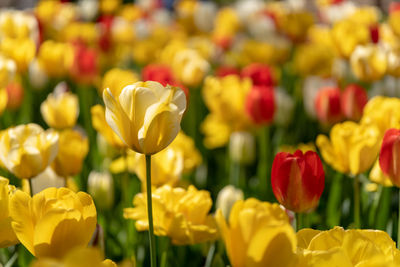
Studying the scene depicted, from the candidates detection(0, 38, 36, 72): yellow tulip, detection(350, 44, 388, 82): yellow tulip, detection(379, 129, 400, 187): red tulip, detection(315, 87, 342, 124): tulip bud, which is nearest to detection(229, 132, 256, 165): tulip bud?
detection(315, 87, 342, 124): tulip bud

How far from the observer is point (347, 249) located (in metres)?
0.69

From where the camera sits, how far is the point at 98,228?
38.9 inches

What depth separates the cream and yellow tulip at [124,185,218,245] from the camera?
3.31 ft

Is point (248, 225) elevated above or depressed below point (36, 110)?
above

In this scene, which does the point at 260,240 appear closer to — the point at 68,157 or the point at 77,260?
the point at 77,260

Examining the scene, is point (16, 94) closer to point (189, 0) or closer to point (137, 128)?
point (137, 128)

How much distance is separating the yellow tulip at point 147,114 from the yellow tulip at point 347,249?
0.25m

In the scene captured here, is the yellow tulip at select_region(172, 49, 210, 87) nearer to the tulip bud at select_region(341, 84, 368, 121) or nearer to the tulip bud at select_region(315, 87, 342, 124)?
the tulip bud at select_region(315, 87, 342, 124)

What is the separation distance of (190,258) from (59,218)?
0.72 m

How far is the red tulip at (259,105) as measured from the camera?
5.56 feet

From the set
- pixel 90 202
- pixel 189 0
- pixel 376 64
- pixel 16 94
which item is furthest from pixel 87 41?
pixel 90 202

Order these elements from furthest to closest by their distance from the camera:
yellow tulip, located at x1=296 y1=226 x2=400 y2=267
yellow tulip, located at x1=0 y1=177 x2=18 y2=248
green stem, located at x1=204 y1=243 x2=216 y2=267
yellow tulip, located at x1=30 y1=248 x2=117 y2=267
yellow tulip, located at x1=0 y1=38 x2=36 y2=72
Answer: yellow tulip, located at x1=0 y1=38 x2=36 y2=72
green stem, located at x1=204 y1=243 x2=216 y2=267
yellow tulip, located at x1=0 y1=177 x2=18 y2=248
yellow tulip, located at x1=296 y1=226 x2=400 y2=267
yellow tulip, located at x1=30 y1=248 x2=117 y2=267

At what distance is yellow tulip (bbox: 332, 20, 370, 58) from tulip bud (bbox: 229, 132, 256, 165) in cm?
53

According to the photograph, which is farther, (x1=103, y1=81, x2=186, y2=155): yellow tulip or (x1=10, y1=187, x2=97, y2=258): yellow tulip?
(x1=103, y1=81, x2=186, y2=155): yellow tulip
